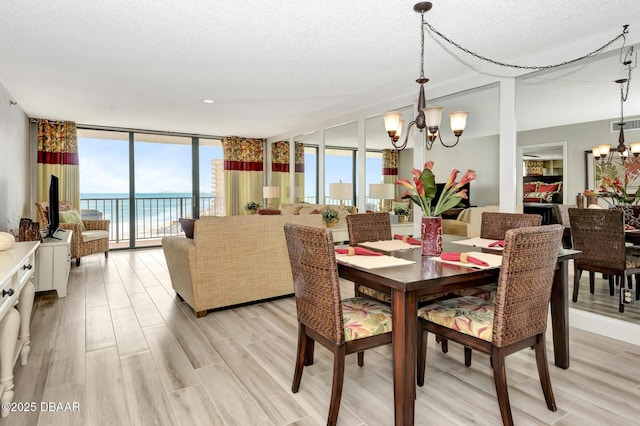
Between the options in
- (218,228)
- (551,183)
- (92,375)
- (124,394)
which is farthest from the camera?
(551,183)

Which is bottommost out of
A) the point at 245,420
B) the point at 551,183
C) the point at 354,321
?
the point at 245,420

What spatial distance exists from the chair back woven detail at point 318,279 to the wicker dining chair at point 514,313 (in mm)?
581

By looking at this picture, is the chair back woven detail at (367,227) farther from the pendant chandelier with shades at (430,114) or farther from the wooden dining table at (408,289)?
the wooden dining table at (408,289)

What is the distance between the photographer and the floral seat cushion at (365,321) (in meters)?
1.74

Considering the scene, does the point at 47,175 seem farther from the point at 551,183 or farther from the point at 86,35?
the point at 551,183

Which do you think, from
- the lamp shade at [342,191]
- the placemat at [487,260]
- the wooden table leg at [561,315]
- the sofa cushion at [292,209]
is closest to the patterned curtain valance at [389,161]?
the lamp shade at [342,191]

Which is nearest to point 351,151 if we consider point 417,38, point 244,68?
point 244,68

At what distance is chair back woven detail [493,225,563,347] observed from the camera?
1538mm

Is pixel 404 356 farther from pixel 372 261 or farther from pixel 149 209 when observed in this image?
pixel 149 209

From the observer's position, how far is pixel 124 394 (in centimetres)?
199

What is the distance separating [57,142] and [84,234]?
217cm

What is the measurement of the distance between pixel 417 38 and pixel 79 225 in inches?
197

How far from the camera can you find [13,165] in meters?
4.76

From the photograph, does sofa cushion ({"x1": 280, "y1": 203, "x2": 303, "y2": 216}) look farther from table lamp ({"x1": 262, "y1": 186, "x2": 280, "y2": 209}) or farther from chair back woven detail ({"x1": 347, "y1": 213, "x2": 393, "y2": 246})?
chair back woven detail ({"x1": 347, "y1": 213, "x2": 393, "y2": 246})
